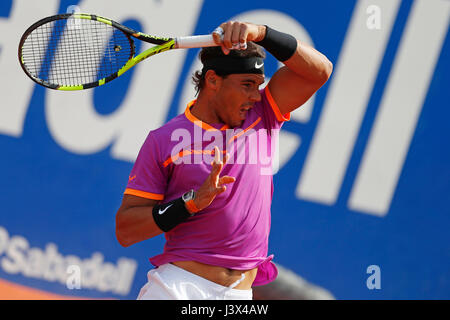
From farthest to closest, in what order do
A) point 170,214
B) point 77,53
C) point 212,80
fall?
point 77,53 < point 212,80 < point 170,214

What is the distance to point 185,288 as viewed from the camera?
3.08 metres

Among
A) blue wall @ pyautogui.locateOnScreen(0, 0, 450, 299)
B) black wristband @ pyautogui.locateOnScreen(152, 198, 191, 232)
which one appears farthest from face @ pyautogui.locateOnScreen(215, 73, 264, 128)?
blue wall @ pyautogui.locateOnScreen(0, 0, 450, 299)

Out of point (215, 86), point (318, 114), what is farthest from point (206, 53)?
point (318, 114)

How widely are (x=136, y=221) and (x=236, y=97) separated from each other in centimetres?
71

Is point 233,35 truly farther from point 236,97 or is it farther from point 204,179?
point 204,179

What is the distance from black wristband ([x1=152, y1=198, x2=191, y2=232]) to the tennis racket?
26.9 inches

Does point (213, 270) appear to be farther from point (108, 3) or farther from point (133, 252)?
point (108, 3)

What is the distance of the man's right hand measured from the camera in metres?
2.88

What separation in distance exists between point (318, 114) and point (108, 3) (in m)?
1.69

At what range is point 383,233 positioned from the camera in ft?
16.5

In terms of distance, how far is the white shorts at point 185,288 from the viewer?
3074 millimetres

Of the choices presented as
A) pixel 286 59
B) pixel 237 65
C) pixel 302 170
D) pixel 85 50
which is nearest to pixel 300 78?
pixel 286 59

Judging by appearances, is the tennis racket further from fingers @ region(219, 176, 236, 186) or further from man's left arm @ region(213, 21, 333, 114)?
fingers @ region(219, 176, 236, 186)
